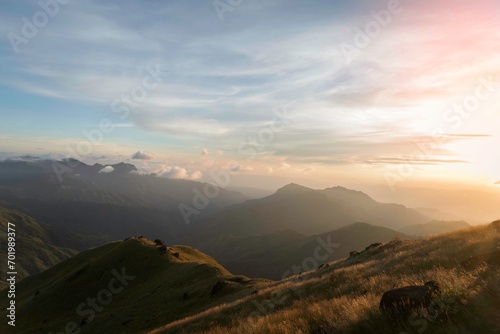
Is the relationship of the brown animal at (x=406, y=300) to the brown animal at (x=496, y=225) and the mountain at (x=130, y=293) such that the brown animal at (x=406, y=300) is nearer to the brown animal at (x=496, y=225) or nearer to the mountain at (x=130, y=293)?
the brown animal at (x=496, y=225)

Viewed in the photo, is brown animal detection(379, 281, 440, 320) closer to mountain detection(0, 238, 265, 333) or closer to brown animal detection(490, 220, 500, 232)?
brown animal detection(490, 220, 500, 232)

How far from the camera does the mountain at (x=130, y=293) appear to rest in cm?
4588

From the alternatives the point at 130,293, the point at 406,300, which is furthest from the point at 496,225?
the point at 130,293

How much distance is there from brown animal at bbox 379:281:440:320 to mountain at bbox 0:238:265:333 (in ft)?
94.4

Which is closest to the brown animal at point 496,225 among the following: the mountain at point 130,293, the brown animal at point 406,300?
the brown animal at point 406,300

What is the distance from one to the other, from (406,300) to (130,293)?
72.5 m

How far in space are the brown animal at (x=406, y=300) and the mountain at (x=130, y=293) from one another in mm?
28776

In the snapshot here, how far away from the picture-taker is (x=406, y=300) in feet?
24.2

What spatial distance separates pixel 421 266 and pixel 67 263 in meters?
132

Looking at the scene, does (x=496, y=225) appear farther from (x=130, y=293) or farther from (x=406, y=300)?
(x=130, y=293)

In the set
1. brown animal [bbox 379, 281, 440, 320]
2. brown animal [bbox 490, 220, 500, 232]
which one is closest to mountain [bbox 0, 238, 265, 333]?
brown animal [bbox 490, 220, 500, 232]

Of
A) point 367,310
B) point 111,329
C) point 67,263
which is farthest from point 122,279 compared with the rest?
point 367,310

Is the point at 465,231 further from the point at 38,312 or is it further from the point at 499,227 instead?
the point at 38,312

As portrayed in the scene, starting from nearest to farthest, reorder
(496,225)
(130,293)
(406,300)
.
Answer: (406,300)
(496,225)
(130,293)
